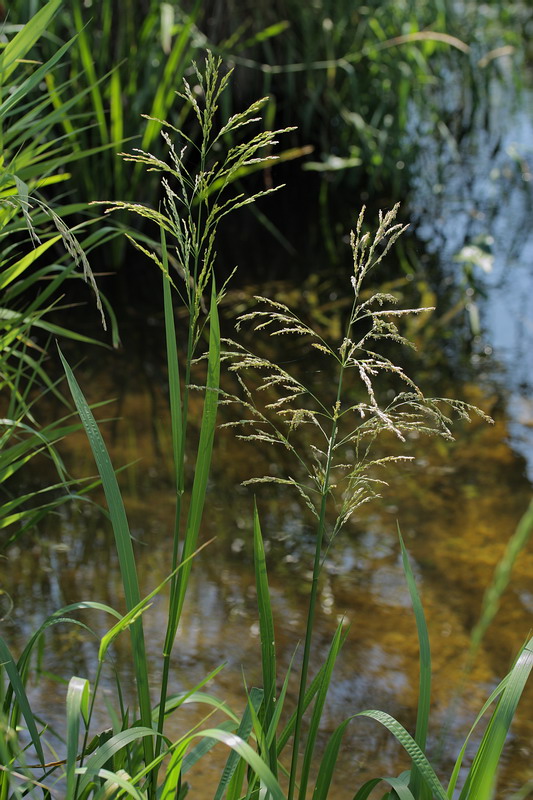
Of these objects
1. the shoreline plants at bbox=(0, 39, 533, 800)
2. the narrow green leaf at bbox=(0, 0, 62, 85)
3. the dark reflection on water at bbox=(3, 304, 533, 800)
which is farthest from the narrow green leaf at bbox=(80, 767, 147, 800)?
the narrow green leaf at bbox=(0, 0, 62, 85)

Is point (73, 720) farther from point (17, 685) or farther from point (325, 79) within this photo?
point (325, 79)

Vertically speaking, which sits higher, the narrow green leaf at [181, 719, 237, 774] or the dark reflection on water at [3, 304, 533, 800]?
the narrow green leaf at [181, 719, 237, 774]

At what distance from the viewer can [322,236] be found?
3436 mm

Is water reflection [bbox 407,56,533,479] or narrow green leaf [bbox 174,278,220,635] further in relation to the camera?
water reflection [bbox 407,56,533,479]

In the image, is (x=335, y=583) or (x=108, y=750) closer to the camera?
(x=108, y=750)

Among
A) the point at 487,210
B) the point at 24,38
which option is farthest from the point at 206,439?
the point at 487,210

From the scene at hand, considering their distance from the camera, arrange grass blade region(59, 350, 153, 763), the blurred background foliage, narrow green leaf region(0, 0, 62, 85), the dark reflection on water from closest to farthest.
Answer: grass blade region(59, 350, 153, 763), narrow green leaf region(0, 0, 62, 85), the dark reflection on water, the blurred background foliage

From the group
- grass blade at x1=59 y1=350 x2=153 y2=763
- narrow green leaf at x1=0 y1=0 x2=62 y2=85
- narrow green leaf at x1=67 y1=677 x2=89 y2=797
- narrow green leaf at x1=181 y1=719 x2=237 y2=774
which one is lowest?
narrow green leaf at x1=181 y1=719 x2=237 y2=774

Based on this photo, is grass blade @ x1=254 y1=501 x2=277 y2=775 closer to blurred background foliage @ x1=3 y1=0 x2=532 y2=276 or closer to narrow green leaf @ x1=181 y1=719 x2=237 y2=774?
narrow green leaf @ x1=181 y1=719 x2=237 y2=774

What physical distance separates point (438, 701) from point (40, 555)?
757mm

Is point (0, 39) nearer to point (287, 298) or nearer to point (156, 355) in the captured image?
point (156, 355)

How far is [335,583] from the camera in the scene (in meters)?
1.72

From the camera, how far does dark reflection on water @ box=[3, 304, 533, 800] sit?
1.44 meters

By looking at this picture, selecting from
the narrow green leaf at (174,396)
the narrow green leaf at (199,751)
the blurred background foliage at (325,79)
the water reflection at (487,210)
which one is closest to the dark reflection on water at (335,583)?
the water reflection at (487,210)
